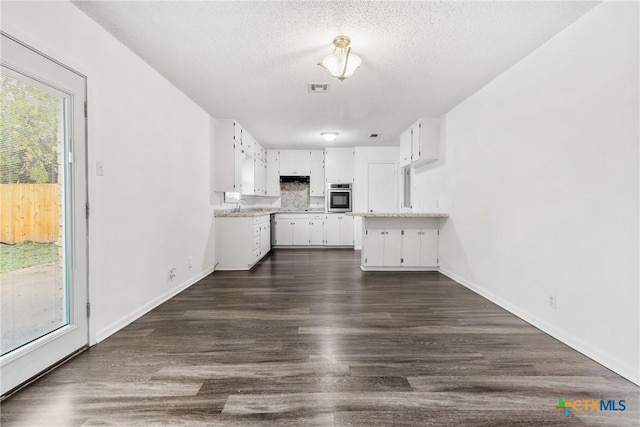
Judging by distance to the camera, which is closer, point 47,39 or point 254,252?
point 47,39

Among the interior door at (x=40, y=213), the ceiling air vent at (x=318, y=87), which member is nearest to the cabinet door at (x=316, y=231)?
the ceiling air vent at (x=318, y=87)

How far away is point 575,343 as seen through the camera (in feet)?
6.97

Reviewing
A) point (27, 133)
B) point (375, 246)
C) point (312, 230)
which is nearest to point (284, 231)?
point (312, 230)

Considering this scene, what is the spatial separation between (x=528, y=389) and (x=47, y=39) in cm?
353

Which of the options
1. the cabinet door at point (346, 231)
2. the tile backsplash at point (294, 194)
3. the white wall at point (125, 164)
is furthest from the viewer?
the tile backsplash at point (294, 194)

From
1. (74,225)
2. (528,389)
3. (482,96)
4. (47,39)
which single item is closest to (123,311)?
(74,225)

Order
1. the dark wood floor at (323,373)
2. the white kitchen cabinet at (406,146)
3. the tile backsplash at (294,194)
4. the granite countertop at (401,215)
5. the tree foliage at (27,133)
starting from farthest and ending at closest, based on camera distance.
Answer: the tile backsplash at (294,194), the white kitchen cabinet at (406,146), the granite countertop at (401,215), the tree foliage at (27,133), the dark wood floor at (323,373)

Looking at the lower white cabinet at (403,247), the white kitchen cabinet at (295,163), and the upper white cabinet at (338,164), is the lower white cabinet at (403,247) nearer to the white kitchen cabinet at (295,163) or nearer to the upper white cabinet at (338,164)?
the upper white cabinet at (338,164)

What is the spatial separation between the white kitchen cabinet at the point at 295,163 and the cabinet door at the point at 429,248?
3.66 m

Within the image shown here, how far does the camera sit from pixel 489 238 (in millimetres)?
3273

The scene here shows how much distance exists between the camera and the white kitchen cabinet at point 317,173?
292 inches

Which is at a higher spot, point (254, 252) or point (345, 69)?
point (345, 69)

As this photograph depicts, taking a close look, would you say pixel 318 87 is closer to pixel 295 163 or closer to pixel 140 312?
pixel 140 312

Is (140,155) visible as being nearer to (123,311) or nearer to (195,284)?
(123,311)
